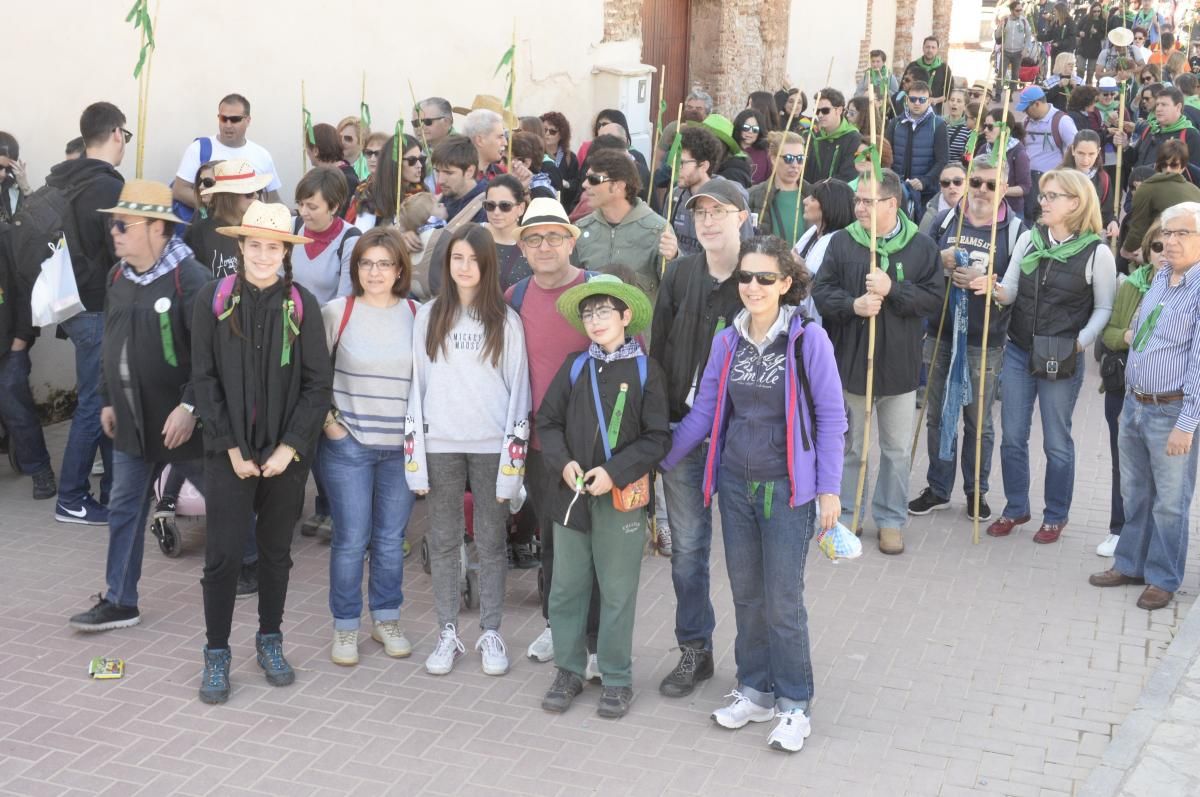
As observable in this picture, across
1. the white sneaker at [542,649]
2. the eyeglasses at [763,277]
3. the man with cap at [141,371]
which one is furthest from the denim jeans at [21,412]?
the eyeglasses at [763,277]

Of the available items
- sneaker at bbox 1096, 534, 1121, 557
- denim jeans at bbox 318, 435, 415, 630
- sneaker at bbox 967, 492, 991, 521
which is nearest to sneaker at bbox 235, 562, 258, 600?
denim jeans at bbox 318, 435, 415, 630

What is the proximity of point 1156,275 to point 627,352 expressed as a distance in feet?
9.80

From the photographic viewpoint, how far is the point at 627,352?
5.57m

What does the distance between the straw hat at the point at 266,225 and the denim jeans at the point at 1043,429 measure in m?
4.02

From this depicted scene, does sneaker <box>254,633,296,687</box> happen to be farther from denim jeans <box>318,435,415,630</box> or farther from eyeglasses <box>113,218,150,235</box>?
eyeglasses <box>113,218,150,235</box>

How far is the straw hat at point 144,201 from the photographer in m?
6.29

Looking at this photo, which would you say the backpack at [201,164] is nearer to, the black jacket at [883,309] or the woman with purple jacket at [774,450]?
the black jacket at [883,309]

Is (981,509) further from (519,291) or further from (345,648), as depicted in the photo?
(345,648)

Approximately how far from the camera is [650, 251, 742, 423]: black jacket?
19.2 ft

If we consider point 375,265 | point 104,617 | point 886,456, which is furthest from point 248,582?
point 886,456

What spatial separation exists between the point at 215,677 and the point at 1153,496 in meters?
4.57

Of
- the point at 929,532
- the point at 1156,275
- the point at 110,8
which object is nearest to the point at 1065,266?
the point at 1156,275

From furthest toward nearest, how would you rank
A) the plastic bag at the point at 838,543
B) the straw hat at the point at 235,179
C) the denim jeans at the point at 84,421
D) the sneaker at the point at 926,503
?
the sneaker at the point at 926,503 → the denim jeans at the point at 84,421 → the straw hat at the point at 235,179 → the plastic bag at the point at 838,543

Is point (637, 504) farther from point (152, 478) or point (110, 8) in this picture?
point (110, 8)
